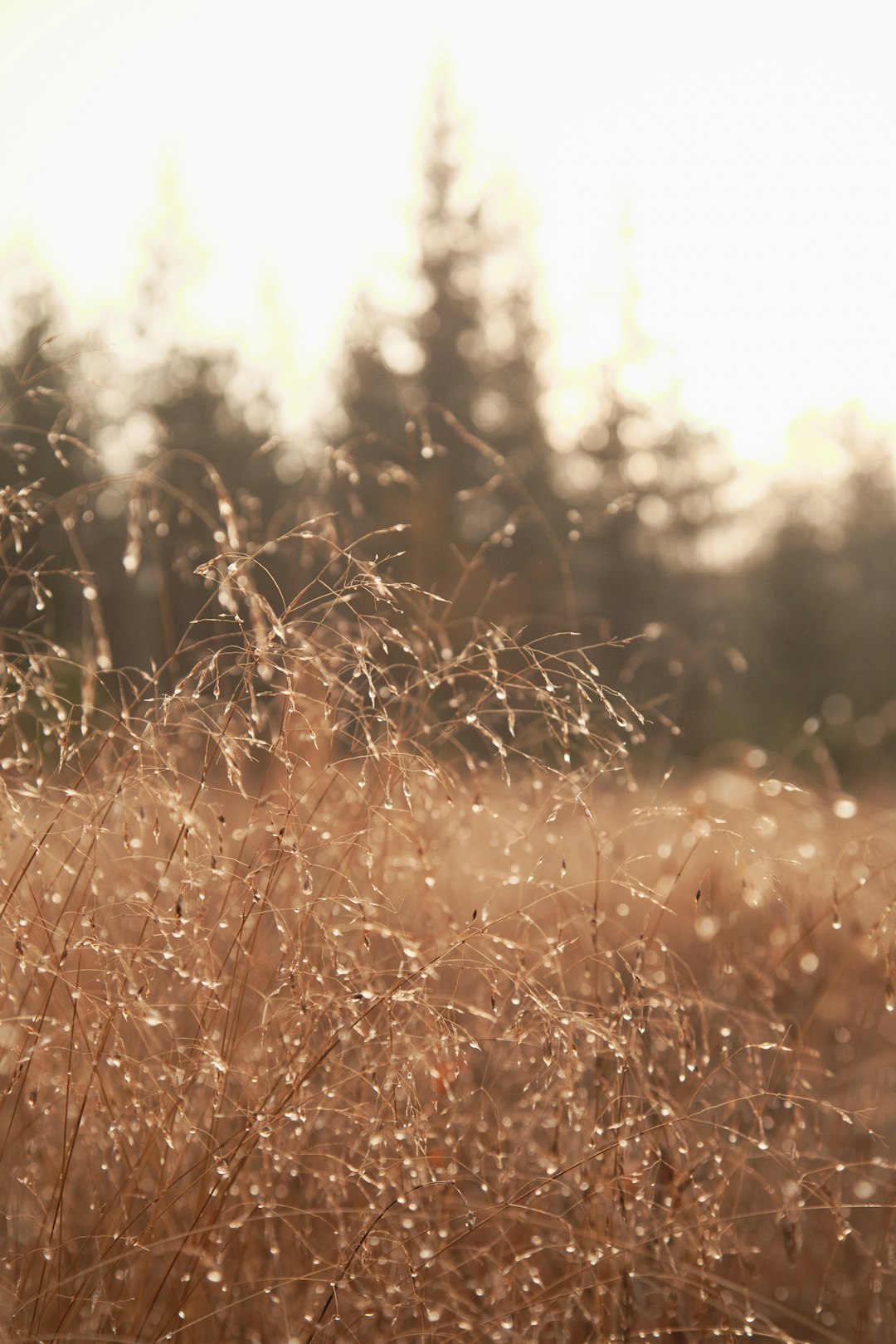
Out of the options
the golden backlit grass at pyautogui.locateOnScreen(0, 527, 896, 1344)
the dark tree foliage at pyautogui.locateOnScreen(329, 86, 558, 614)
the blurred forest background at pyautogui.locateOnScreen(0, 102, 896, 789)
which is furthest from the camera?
the dark tree foliage at pyautogui.locateOnScreen(329, 86, 558, 614)

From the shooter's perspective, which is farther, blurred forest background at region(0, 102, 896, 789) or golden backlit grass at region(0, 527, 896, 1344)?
blurred forest background at region(0, 102, 896, 789)

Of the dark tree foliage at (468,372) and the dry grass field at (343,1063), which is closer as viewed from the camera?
the dry grass field at (343,1063)

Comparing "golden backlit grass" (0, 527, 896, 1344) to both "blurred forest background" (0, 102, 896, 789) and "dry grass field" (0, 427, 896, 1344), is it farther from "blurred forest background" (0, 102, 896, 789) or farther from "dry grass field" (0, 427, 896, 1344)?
"blurred forest background" (0, 102, 896, 789)

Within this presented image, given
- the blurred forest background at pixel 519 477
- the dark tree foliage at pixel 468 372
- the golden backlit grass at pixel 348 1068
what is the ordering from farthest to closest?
the dark tree foliage at pixel 468 372 → the blurred forest background at pixel 519 477 → the golden backlit grass at pixel 348 1068

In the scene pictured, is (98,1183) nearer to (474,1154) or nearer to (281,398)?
(474,1154)

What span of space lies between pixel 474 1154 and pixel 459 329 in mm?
16108

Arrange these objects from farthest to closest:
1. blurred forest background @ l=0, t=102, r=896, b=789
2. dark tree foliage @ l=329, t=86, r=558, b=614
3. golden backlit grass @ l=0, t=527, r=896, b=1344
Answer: dark tree foliage @ l=329, t=86, r=558, b=614
blurred forest background @ l=0, t=102, r=896, b=789
golden backlit grass @ l=0, t=527, r=896, b=1344

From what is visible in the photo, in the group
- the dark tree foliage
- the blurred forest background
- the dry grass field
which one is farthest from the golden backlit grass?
the dark tree foliage

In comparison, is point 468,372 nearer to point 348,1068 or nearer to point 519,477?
point 519,477

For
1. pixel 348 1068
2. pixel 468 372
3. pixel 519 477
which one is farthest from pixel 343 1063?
pixel 468 372

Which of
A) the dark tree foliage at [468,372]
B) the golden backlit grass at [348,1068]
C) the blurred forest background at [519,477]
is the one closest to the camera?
the golden backlit grass at [348,1068]

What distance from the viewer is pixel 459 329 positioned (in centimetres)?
1675

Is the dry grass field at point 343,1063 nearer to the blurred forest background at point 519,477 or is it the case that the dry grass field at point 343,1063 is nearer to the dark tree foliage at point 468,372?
the blurred forest background at point 519,477

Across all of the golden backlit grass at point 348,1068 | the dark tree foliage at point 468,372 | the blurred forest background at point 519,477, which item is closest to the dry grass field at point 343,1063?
the golden backlit grass at point 348,1068
